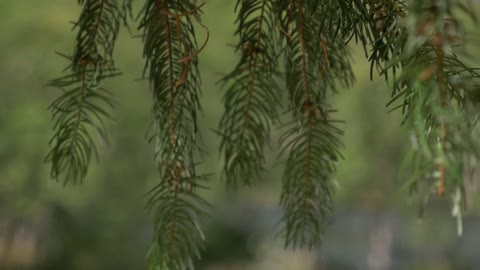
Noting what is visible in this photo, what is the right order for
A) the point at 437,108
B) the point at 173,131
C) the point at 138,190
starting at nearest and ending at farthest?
the point at 437,108, the point at 173,131, the point at 138,190

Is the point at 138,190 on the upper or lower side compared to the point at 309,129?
lower

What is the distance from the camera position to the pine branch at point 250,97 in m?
0.45

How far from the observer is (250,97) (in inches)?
18.2

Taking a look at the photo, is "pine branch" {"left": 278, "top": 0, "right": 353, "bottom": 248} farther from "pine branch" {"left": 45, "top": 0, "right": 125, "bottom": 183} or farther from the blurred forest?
the blurred forest

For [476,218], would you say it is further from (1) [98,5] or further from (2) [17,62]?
(1) [98,5]

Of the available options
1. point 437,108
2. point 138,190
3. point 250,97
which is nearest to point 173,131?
point 250,97

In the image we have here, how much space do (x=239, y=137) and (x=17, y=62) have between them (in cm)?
445

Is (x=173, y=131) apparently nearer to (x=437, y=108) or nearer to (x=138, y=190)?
(x=437, y=108)

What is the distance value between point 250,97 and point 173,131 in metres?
0.07

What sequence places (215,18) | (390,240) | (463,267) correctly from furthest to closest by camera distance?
1. (390,240)
2. (463,267)
3. (215,18)

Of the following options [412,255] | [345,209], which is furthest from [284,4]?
[412,255]

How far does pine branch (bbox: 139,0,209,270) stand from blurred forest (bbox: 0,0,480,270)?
2551mm

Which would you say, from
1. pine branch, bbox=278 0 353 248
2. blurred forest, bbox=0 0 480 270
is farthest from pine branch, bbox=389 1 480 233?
blurred forest, bbox=0 0 480 270

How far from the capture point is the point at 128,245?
6.08m
